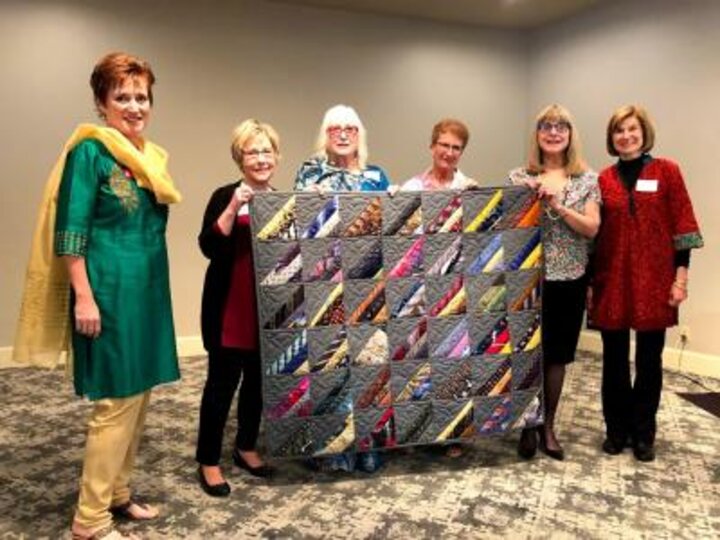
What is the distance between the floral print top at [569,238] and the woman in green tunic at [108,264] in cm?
142

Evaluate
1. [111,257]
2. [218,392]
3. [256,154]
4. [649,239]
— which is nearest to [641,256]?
[649,239]

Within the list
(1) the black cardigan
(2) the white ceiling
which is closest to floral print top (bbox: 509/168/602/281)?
(1) the black cardigan

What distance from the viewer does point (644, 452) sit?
257cm

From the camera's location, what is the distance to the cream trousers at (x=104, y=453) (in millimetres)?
1851

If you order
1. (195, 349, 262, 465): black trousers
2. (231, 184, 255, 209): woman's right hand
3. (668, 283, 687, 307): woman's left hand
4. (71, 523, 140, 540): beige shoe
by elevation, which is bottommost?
(71, 523, 140, 540): beige shoe

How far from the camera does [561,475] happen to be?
8.00 ft

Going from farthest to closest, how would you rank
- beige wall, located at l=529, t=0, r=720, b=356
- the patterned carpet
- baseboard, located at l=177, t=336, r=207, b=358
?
baseboard, located at l=177, t=336, r=207, b=358 → beige wall, located at l=529, t=0, r=720, b=356 → the patterned carpet

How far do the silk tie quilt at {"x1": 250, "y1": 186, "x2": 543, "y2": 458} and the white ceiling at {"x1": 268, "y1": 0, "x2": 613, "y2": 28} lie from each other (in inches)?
101

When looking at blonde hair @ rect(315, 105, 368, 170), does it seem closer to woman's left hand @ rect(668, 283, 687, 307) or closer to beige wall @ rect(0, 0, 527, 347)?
woman's left hand @ rect(668, 283, 687, 307)

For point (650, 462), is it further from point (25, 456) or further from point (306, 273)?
point (25, 456)

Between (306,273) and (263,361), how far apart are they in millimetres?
341

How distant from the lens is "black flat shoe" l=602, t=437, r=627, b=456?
264cm

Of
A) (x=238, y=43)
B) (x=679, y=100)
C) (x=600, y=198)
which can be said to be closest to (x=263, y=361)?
(x=600, y=198)

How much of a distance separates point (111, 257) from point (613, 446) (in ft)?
6.80
